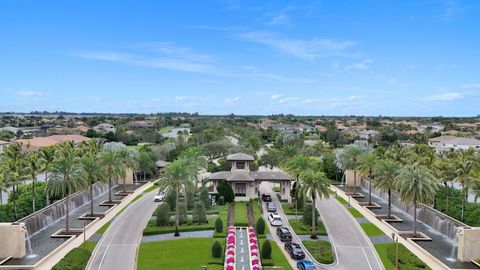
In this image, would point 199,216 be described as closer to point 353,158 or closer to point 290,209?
point 290,209

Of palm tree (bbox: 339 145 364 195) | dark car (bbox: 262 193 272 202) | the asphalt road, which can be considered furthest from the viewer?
palm tree (bbox: 339 145 364 195)

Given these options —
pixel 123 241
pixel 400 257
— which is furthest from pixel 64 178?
pixel 400 257

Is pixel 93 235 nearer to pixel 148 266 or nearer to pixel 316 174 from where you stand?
pixel 148 266

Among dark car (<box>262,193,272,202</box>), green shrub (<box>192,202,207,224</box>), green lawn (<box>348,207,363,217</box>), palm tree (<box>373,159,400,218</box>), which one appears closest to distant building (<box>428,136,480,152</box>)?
green lawn (<box>348,207,363,217</box>)

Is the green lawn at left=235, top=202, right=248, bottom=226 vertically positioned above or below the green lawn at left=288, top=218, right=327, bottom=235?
above

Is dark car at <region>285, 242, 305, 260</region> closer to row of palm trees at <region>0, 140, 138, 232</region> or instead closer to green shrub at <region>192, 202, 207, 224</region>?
green shrub at <region>192, 202, 207, 224</region>

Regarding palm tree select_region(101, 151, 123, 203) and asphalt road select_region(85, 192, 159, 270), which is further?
palm tree select_region(101, 151, 123, 203)

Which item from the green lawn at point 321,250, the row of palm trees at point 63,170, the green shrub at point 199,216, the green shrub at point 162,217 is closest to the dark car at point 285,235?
the green lawn at point 321,250
